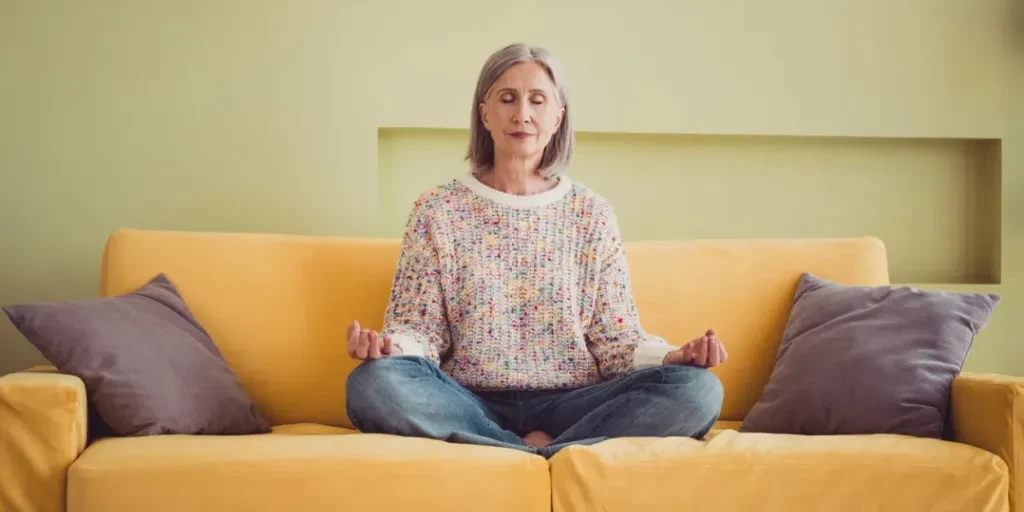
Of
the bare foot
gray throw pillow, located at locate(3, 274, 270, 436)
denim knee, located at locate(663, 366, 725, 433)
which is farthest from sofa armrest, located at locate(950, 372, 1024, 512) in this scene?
gray throw pillow, located at locate(3, 274, 270, 436)

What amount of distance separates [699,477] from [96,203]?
6.27 ft

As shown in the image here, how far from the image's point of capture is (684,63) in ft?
10.1

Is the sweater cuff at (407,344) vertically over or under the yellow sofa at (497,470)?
over

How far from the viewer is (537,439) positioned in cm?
213

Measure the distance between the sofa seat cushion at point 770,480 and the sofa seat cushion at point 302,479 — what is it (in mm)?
86

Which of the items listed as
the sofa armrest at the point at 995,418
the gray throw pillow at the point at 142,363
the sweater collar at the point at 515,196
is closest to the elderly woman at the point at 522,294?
the sweater collar at the point at 515,196

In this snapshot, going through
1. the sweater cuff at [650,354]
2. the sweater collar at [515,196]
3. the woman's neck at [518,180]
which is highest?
the woman's neck at [518,180]

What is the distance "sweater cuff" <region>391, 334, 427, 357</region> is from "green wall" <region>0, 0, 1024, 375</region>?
86cm

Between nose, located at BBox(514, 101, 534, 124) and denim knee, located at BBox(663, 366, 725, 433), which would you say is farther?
nose, located at BBox(514, 101, 534, 124)

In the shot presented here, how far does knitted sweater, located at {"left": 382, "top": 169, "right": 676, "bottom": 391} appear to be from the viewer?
2.22 metres

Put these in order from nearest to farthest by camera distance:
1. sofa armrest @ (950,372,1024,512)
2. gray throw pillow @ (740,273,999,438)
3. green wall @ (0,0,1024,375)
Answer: sofa armrest @ (950,372,1024,512)
gray throw pillow @ (740,273,999,438)
green wall @ (0,0,1024,375)

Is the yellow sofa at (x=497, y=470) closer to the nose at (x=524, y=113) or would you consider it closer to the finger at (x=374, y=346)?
the finger at (x=374, y=346)

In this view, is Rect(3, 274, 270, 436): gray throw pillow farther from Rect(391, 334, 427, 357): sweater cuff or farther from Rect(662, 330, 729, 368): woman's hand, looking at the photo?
Rect(662, 330, 729, 368): woman's hand

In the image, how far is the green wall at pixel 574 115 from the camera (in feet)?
9.33
